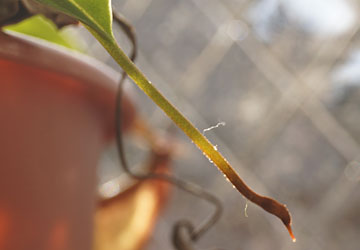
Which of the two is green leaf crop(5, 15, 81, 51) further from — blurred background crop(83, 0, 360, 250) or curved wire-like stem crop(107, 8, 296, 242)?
blurred background crop(83, 0, 360, 250)

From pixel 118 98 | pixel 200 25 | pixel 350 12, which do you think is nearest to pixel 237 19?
pixel 200 25

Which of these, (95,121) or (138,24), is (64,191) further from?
(138,24)

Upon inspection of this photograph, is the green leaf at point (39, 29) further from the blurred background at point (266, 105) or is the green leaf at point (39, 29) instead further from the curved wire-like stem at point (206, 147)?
the blurred background at point (266, 105)

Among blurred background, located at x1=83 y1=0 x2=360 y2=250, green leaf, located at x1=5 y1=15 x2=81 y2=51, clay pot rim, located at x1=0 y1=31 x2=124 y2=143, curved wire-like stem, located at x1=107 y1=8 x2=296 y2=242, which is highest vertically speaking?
curved wire-like stem, located at x1=107 y1=8 x2=296 y2=242

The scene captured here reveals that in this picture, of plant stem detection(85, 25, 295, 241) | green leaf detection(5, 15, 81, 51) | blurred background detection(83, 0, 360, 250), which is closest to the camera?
plant stem detection(85, 25, 295, 241)

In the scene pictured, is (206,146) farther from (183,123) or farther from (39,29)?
(39,29)

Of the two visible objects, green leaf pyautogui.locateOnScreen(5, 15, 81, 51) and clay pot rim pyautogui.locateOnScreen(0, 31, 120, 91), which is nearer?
clay pot rim pyautogui.locateOnScreen(0, 31, 120, 91)

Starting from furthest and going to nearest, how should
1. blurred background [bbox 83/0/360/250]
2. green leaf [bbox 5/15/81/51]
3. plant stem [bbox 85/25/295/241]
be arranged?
blurred background [bbox 83/0/360/250] < green leaf [bbox 5/15/81/51] < plant stem [bbox 85/25/295/241]

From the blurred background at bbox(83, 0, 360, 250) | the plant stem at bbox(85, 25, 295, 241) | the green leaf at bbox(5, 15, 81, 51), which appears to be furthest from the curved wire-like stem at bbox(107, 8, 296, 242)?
the blurred background at bbox(83, 0, 360, 250)

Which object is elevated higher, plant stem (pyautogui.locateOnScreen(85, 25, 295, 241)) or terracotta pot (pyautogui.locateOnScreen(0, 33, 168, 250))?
plant stem (pyautogui.locateOnScreen(85, 25, 295, 241))
